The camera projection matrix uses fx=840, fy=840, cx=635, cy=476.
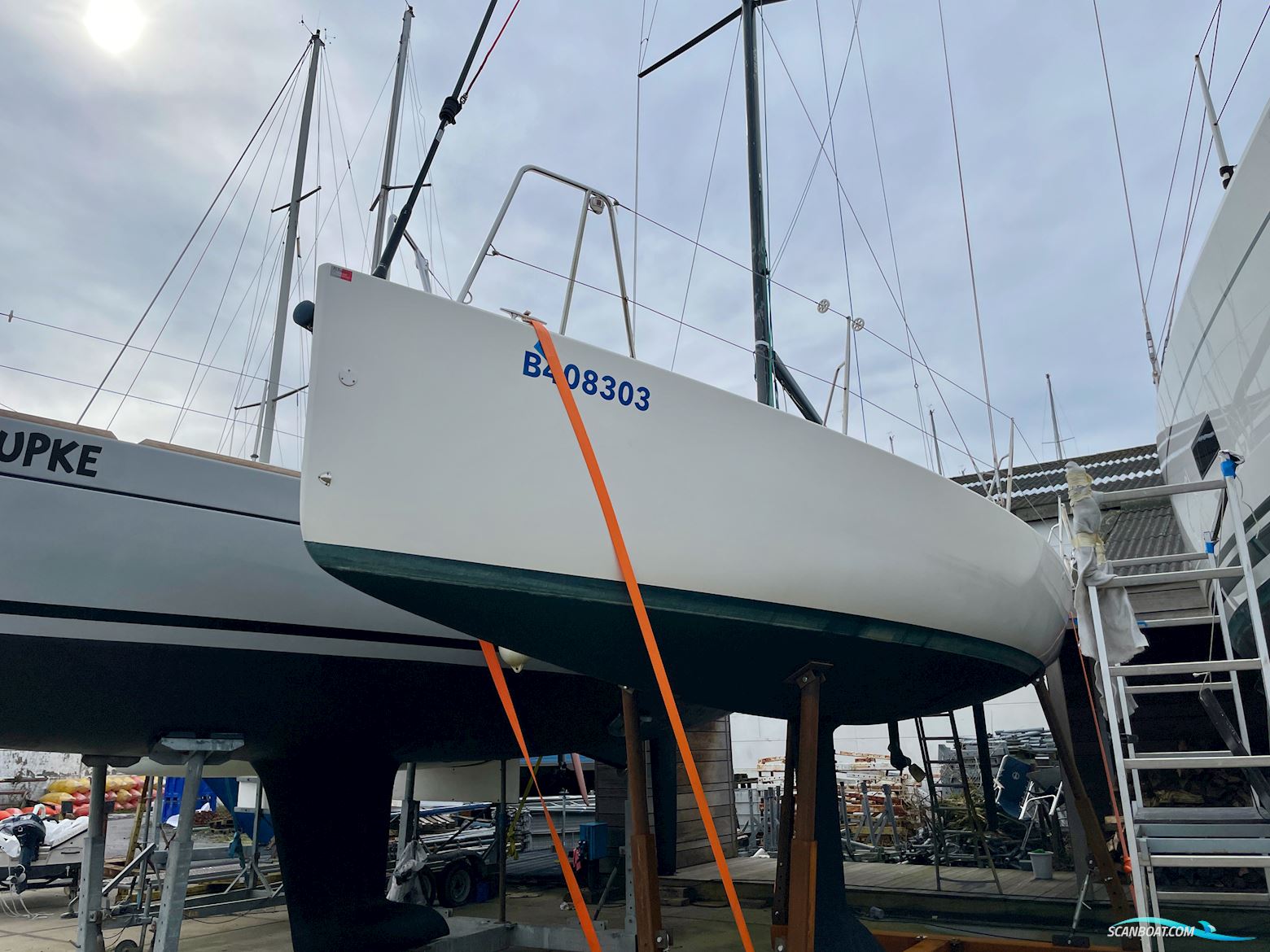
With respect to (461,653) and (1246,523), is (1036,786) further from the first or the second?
(461,653)

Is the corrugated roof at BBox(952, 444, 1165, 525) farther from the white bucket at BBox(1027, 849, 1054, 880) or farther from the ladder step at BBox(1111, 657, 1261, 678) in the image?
the ladder step at BBox(1111, 657, 1261, 678)

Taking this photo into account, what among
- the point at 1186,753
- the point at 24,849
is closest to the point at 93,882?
the point at 1186,753

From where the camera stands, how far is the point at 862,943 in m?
3.26

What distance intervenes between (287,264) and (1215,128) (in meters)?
7.64

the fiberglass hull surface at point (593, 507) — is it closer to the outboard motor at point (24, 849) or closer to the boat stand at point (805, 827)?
the boat stand at point (805, 827)

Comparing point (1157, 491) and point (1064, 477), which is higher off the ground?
point (1064, 477)

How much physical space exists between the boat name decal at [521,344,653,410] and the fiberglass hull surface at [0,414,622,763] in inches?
67.0

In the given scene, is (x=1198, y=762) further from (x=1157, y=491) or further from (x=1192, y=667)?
(x=1157, y=491)

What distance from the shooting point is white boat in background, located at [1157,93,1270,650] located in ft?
9.32

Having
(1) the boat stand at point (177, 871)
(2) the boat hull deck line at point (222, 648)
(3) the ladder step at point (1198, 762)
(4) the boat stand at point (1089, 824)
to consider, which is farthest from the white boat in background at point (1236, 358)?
(1) the boat stand at point (177, 871)

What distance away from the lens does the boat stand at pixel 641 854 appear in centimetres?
281

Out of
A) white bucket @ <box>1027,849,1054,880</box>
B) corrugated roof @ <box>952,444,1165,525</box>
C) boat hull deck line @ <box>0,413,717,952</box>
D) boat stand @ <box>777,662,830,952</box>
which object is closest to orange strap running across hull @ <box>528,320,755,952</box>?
boat stand @ <box>777,662,830,952</box>

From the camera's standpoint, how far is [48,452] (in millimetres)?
2949

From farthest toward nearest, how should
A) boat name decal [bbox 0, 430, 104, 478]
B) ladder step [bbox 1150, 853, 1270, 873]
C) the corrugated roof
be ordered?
the corrugated roof
boat name decal [bbox 0, 430, 104, 478]
ladder step [bbox 1150, 853, 1270, 873]
